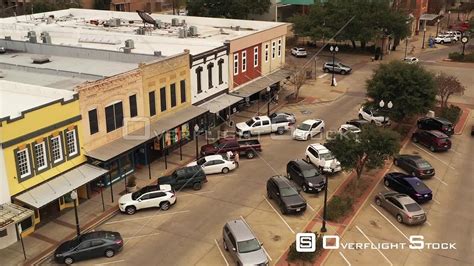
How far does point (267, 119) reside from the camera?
4428 cm

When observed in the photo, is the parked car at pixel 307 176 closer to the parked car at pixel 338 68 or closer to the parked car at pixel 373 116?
the parked car at pixel 373 116

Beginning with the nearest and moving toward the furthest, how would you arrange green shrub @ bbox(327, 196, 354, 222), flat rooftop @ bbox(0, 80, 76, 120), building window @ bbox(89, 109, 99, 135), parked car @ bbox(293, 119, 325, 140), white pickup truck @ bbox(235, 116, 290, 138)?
flat rooftop @ bbox(0, 80, 76, 120), green shrub @ bbox(327, 196, 354, 222), building window @ bbox(89, 109, 99, 135), parked car @ bbox(293, 119, 325, 140), white pickup truck @ bbox(235, 116, 290, 138)

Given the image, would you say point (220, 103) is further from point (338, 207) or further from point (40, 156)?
point (40, 156)

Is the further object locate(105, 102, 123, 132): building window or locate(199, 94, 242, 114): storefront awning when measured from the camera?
locate(199, 94, 242, 114): storefront awning

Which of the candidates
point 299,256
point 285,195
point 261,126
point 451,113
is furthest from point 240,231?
point 451,113

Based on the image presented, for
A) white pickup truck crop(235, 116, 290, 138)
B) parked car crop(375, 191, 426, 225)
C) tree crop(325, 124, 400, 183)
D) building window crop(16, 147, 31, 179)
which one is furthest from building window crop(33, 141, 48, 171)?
parked car crop(375, 191, 426, 225)

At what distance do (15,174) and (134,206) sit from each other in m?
6.91

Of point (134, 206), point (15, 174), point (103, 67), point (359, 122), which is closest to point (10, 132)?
point (15, 174)

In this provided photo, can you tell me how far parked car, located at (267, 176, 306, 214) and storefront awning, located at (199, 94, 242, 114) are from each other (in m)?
12.0

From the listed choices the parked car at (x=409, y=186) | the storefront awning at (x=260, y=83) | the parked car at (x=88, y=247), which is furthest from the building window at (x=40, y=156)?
the parked car at (x=409, y=186)

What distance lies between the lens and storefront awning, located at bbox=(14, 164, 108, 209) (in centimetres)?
2812

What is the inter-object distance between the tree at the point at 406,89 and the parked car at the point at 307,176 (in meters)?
11.8

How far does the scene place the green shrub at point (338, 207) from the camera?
30.1 m

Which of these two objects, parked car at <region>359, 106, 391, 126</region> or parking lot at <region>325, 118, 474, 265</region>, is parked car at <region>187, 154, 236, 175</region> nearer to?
parking lot at <region>325, 118, 474, 265</region>
